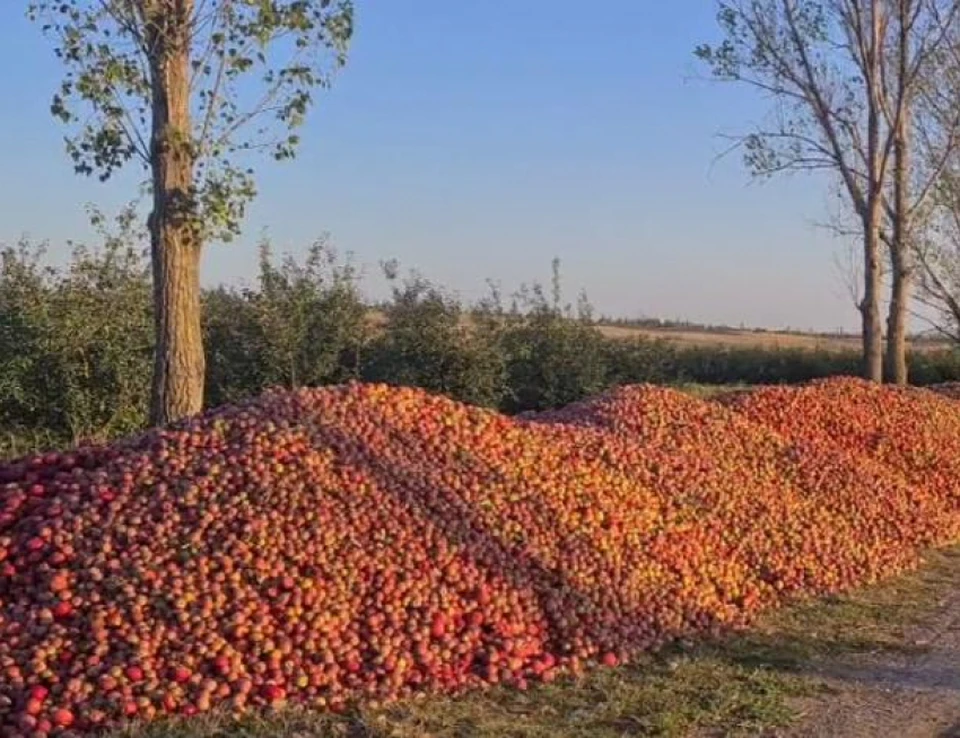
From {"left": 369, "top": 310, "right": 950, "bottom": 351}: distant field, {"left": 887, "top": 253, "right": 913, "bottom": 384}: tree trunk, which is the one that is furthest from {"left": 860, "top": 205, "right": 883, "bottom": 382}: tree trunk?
{"left": 369, "top": 310, "right": 950, "bottom": 351}: distant field

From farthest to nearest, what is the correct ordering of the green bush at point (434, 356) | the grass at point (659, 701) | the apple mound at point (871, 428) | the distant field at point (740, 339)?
the distant field at point (740, 339) → the green bush at point (434, 356) → the apple mound at point (871, 428) → the grass at point (659, 701)

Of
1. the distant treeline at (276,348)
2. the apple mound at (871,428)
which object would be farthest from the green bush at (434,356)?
the apple mound at (871,428)

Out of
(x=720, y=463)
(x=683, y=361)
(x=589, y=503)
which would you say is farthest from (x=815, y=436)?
(x=683, y=361)

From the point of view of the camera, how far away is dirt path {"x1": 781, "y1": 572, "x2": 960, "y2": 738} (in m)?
6.06

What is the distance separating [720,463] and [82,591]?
5.93 metres

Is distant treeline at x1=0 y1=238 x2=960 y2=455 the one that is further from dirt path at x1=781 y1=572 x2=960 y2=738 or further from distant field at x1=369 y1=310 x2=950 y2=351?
dirt path at x1=781 y1=572 x2=960 y2=738

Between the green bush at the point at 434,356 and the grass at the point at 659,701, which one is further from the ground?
the green bush at the point at 434,356

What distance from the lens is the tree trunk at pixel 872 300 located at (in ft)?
64.3

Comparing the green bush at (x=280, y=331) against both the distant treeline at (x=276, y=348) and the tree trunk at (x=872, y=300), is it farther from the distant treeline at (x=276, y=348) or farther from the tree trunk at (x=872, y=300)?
the tree trunk at (x=872, y=300)

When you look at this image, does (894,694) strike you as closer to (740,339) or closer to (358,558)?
(358,558)

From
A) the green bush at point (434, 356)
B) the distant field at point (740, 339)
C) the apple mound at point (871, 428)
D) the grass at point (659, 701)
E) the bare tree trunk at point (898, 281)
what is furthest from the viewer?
the distant field at point (740, 339)

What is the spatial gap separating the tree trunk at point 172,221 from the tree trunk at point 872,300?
42.9ft

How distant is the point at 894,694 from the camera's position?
663 cm

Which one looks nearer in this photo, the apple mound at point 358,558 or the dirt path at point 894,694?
the apple mound at point 358,558
